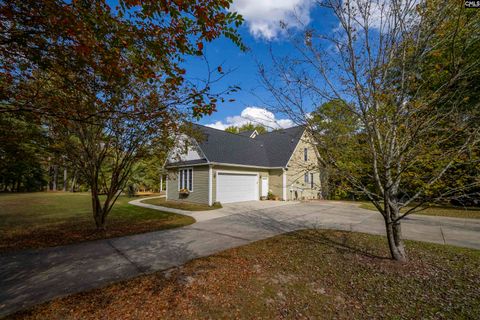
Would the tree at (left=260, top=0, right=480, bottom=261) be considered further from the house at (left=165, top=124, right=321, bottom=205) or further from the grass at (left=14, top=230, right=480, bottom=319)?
the house at (left=165, top=124, right=321, bottom=205)

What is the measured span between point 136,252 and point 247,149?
13456mm

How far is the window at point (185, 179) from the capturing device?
14.9m

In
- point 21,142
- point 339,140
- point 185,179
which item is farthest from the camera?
point 185,179

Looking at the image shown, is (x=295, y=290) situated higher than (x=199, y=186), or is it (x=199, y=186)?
(x=199, y=186)

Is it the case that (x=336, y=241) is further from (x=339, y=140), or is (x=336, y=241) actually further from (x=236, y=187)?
(x=236, y=187)

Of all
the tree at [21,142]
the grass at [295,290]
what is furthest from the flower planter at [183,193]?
the grass at [295,290]

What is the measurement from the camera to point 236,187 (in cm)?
1517

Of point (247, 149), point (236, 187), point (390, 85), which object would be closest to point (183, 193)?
point (236, 187)

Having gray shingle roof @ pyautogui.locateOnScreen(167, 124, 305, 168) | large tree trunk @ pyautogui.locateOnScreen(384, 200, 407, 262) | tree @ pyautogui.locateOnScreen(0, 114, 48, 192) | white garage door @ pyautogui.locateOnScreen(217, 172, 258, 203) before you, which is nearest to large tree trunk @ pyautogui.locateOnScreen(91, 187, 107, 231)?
tree @ pyautogui.locateOnScreen(0, 114, 48, 192)

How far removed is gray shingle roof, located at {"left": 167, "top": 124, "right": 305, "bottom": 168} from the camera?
14.6 m

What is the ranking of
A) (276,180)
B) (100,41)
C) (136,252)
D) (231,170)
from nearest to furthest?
(100,41), (136,252), (231,170), (276,180)

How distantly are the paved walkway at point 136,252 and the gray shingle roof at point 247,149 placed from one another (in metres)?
6.44

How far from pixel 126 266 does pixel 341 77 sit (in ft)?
20.0

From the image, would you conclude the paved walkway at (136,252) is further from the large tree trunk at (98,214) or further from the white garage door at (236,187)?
the white garage door at (236,187)
